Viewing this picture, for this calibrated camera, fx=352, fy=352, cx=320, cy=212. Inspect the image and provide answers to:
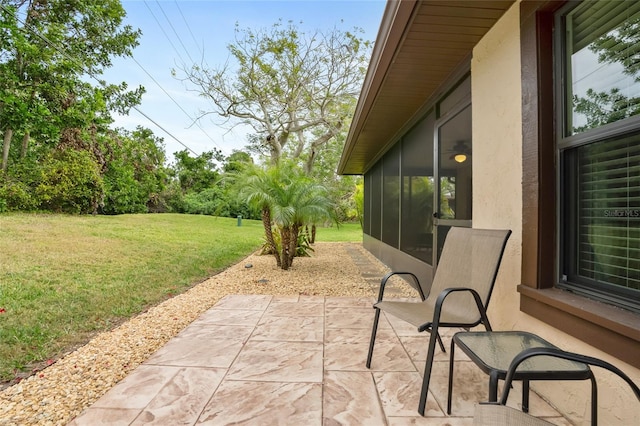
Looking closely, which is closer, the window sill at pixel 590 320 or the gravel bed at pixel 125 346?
the window sill at pixel 590 320

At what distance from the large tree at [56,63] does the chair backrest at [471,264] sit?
49.0 ft

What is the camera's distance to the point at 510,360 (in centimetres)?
146

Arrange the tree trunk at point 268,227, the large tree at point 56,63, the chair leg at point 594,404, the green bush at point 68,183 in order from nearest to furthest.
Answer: the chair leg at point 594,404
the tree trunk at point 268,227
the large tree at point 56,63
the green bush at point 68,183

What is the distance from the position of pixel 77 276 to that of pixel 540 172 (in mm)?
6267

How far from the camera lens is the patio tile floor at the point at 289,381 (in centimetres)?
183

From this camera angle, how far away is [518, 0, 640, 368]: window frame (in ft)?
A: 6.67

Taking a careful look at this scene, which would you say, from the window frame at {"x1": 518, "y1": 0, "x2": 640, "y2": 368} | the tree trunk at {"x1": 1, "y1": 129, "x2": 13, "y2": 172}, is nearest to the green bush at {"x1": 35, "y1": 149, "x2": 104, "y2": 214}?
the tree trunk at {"x1": 1, "y1": 129, "x2": 13, "y2": 172}

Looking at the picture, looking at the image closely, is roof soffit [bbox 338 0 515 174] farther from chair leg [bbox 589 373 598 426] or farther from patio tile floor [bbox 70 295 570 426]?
patio tile floor [bbox 70 295 570 426]

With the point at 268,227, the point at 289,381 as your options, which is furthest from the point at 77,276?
the point at 289,381

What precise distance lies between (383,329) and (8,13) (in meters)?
15.6

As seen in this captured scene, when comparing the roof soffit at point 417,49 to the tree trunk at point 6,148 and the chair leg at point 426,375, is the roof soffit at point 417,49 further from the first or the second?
the tree trunk at point 6,148

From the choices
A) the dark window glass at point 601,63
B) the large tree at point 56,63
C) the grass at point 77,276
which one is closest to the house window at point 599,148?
the dark window glass at point 601,63

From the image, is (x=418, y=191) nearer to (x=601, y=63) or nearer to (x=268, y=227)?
(x=268, y=227)

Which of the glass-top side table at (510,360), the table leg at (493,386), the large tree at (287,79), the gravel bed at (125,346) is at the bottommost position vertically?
the gravel bed at (125,346)
